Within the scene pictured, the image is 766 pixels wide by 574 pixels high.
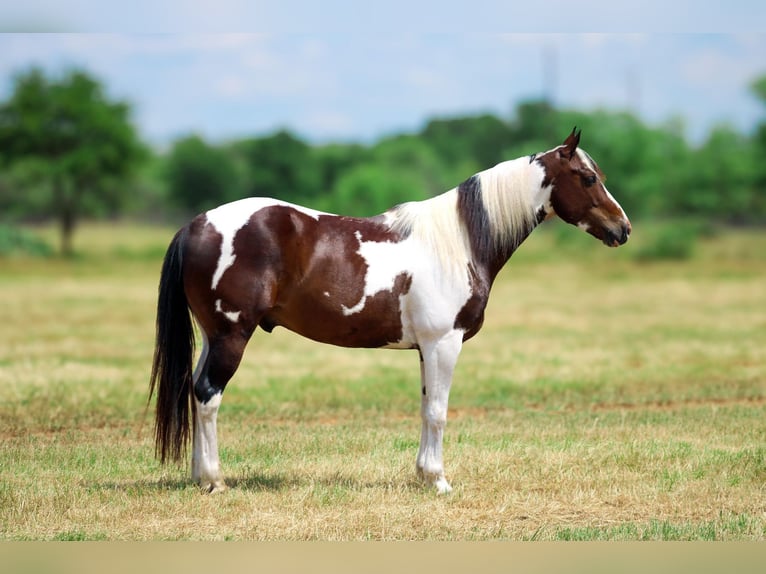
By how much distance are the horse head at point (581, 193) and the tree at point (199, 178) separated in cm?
5489

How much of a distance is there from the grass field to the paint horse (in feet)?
2.01

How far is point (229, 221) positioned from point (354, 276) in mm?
961

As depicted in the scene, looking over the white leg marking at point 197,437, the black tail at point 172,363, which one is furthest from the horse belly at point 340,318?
the black tail at point 172,363

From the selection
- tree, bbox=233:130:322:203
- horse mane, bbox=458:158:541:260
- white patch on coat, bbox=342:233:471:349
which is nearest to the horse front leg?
white patch on coat, bbox=342:233:471:349

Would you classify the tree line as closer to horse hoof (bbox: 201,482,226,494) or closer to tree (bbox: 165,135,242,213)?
tree (bbox: 165,135,242,213)

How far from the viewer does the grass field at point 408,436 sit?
6.15 meters

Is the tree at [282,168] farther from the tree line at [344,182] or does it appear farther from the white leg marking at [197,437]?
the white leg marking at [197,437]

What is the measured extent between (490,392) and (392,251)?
17.0 ft

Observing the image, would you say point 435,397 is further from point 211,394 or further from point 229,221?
point 229,221

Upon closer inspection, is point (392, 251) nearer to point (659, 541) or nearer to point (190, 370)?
point (190, 370)

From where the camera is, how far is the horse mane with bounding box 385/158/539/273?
6812 millimetres

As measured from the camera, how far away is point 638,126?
142ft

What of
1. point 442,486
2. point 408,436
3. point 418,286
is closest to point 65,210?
point 408,436

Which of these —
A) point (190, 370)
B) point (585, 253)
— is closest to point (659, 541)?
point (190, 370)
